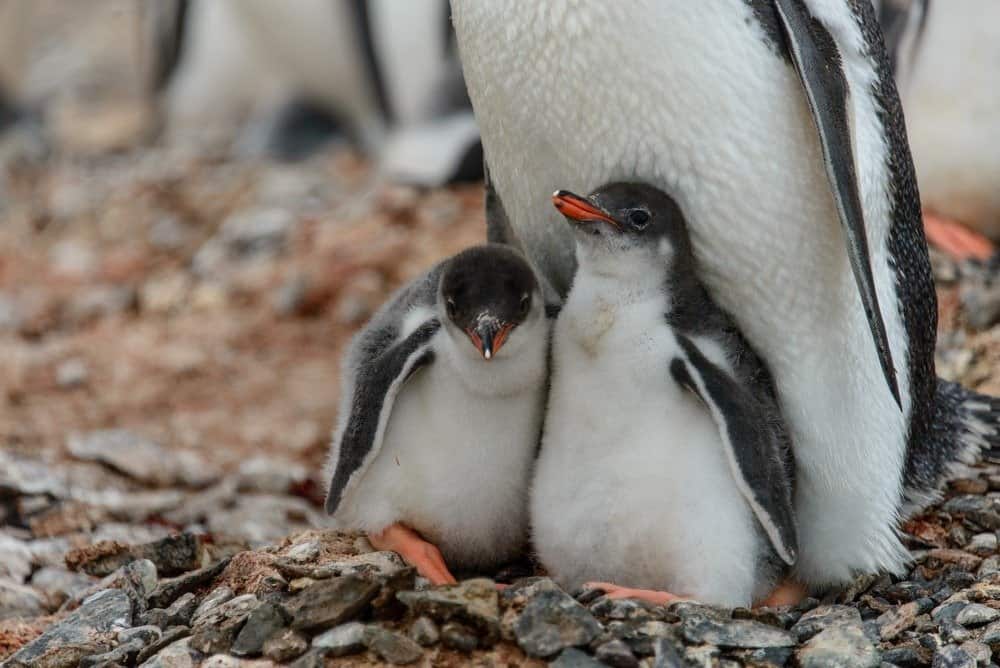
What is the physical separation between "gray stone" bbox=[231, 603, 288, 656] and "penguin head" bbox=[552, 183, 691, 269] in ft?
2.48

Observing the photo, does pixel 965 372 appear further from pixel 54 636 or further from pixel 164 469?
pixel 54 636

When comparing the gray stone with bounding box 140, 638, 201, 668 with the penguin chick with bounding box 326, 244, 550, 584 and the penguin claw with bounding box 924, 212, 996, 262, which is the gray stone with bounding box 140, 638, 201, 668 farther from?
the penguin claw with bounding box 924, 212, 996, 262

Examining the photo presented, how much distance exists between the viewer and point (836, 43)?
2543mm

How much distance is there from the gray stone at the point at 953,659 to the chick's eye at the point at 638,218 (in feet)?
2.61

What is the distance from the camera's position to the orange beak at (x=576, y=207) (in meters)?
2.40

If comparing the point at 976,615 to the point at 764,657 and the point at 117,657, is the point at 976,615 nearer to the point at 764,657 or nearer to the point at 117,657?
the point at 764,657

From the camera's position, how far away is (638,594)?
7.93 ft

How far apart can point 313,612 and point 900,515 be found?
1.13 m

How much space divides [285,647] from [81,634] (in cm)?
46

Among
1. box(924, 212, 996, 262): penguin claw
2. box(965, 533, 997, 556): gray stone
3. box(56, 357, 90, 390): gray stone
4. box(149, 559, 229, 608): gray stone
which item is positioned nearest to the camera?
box(149, 559, 229, 608): gray stone

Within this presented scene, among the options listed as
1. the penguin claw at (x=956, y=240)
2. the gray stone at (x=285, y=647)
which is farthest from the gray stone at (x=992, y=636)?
the penguin claw at (x=956, y=240)

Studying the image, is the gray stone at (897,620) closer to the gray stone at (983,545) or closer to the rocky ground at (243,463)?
the rocky ground at (243,463)

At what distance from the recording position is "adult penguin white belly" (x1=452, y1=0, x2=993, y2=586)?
96.7 inches

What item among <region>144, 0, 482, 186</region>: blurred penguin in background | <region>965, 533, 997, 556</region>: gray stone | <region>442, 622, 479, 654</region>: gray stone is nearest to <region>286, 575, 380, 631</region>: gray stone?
<region>442, 622, 479, 654</region>: gray stone
